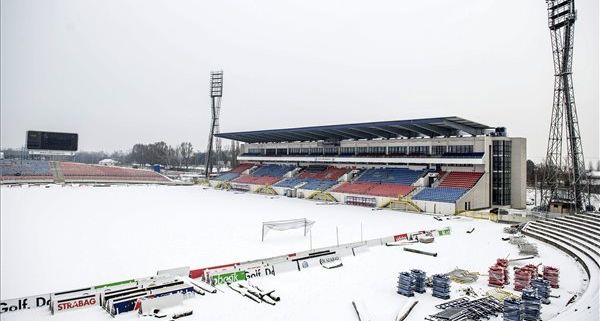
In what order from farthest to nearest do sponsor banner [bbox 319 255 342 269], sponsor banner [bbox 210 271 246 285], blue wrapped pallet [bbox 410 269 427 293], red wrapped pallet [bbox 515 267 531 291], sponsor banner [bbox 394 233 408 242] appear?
sponsor banner [bbox 394 233 408 242]
sponsor banner [bbox 319 255 342 269]
sponsor banner [bbox 210 271 246 285]
red wrapped pallet [bbox 515 267 531 291]
blue wrapped pallet [bbox 410 269 427 293]

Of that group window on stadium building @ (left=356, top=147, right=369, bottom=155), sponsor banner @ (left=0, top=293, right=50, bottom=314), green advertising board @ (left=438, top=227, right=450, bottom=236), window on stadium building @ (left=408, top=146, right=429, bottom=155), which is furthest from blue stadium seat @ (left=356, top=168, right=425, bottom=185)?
sponsor banner @ (left=0, top=293, right=50, bottom=314)

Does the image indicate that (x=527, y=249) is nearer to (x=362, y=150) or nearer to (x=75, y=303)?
(x=75, y=303)

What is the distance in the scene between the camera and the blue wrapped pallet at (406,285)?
1371 cm

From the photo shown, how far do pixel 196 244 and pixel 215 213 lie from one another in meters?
13.4

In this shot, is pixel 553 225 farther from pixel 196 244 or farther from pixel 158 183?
pixel 158 183

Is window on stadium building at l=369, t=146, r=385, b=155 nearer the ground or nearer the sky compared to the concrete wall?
nearer the sky

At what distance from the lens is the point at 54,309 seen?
1224cm

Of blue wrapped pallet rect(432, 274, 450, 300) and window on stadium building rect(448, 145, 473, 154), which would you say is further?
window on stadium building rect(448, 145, 473, 154)

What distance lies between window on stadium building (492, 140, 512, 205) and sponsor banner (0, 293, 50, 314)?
38.6 m

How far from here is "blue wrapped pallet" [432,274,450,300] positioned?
13.5 m

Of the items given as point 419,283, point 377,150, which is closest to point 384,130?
point 377,150

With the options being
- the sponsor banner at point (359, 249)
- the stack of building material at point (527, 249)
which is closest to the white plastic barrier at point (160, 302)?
the sponsor banner at point (359, 249)

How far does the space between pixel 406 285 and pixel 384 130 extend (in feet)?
111

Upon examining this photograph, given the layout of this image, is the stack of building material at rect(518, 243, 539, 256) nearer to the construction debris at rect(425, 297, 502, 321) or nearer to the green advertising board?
the green advertising board
